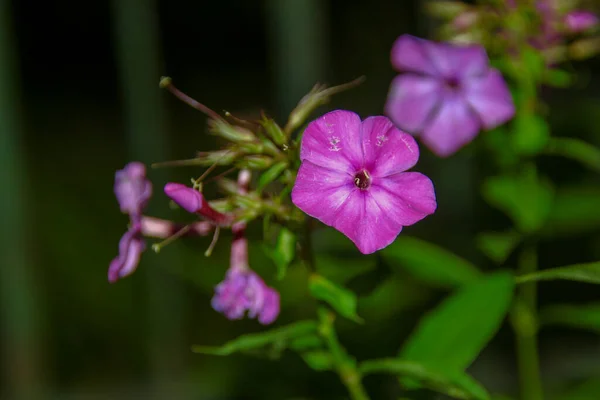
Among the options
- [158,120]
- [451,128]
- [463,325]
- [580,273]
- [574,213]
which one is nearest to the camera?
[580,273]

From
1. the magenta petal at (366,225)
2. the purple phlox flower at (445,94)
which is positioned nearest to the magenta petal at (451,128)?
the purple phlox flower at (445,94)

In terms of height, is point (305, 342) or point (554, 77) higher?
point (554, 77)

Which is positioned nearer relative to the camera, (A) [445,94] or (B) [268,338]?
(B) [268,338]

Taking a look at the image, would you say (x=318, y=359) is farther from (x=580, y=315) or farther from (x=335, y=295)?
(x=580, y=315)

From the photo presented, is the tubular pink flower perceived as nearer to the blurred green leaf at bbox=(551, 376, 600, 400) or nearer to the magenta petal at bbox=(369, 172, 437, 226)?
the magenta petal at bbox=(369, 172, 437, 226)

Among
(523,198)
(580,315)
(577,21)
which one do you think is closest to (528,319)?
(580,315)
